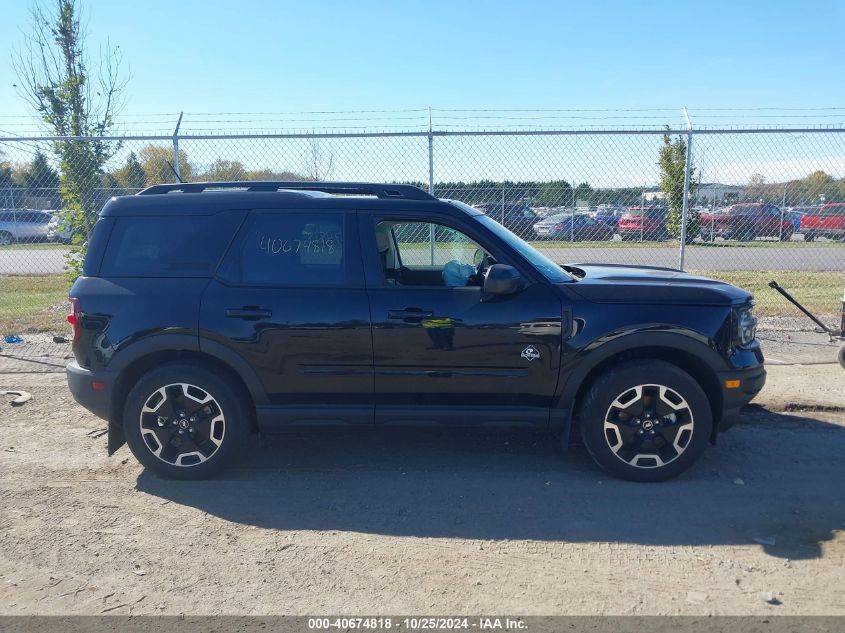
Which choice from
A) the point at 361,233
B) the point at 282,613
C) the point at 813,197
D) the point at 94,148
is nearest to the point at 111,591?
the point at 282,613

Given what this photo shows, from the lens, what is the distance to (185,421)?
15.0 ft

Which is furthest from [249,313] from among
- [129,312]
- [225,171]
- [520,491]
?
[225,171]

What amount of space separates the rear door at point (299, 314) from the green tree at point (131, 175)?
631cm

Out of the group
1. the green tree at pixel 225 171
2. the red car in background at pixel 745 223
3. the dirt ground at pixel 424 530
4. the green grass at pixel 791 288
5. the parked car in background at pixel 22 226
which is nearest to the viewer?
the dirt ground at pixel 424 530

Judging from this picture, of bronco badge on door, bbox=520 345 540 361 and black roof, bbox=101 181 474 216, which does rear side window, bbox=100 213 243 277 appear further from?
bronco badge on door, bbox=520 345 540 361

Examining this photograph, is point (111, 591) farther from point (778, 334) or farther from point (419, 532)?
point (778, 334)

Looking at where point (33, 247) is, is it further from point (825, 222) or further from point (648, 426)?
point (825, 222)

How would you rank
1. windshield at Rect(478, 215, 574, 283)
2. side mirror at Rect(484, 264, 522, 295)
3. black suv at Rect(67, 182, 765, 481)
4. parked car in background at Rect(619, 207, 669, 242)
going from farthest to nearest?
1. parked car in background at Rect(619, 207, 669, 242)
2. windshield at Rect(478, 215, 574, 283)
3. black suv at Rect(67, 182, 765, 481)
4. side mirror at Rect(484, 264, 522, 295)

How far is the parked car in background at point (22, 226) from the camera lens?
534 inches

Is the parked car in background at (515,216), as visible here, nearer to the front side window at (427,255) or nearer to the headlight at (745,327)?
the front side window at (427,255)

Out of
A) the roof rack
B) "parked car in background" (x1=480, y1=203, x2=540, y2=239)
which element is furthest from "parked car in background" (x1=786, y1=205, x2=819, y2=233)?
the roof rack

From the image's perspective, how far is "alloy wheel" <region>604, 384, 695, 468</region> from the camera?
4391 mm

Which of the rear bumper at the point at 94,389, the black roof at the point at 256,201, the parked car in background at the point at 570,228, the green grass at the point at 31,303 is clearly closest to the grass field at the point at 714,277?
the green grass at the point at 31,303

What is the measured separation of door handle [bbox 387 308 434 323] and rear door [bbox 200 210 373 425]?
178mm
